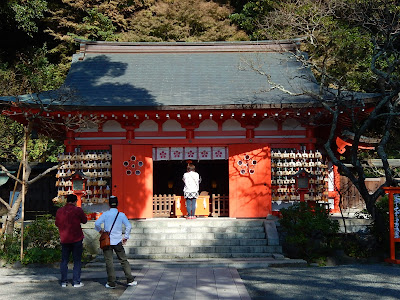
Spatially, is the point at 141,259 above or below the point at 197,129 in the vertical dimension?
below

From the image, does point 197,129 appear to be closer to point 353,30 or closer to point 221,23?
point 353,30

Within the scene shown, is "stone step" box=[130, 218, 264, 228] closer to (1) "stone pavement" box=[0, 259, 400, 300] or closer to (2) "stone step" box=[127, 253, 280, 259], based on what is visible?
(2) "stone step" box=[127, 253, 280, 259]

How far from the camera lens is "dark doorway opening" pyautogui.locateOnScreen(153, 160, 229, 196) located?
60.6 feet

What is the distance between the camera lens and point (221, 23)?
26469 mm

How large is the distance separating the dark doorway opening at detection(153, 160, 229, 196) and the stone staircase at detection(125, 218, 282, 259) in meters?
6.95

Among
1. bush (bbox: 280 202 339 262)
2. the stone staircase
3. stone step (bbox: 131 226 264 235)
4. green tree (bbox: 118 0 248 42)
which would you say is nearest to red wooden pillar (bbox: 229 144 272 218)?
the stone staircase

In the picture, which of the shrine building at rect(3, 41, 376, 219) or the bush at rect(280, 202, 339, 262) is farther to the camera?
the shrine building at rect(3, 41, 376, 219)

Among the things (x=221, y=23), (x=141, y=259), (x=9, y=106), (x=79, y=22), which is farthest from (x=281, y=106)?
(x=79, y=22)

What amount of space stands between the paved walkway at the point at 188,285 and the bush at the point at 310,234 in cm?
212

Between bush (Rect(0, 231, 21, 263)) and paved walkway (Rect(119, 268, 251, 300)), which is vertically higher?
bush (Rect(0, 231, 21, 263))

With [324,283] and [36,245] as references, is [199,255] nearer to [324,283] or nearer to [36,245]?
[324,283]

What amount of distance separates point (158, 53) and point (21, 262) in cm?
982

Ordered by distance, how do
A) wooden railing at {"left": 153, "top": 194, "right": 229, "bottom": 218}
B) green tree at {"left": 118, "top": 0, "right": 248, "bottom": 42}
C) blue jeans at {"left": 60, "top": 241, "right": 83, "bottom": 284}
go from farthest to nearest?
green tree at {"left": 118, "top": 0, "right": 248, "bottom": 42}, wooden railing at {"left": 153, "top": 194, "right": 229, "bottom": 218}, blue jeans at {"left": 60, "top": 241, "right": 83, "bottom": 284}

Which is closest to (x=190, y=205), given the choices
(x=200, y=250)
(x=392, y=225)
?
(x=200, y=250)
